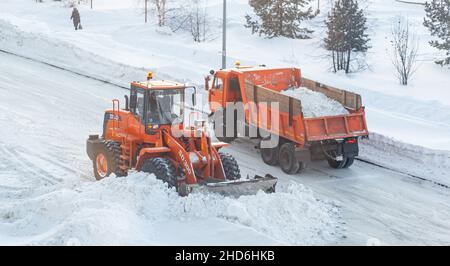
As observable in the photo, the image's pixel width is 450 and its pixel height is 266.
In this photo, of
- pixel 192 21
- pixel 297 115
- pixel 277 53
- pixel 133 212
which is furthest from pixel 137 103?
pixel 192 21

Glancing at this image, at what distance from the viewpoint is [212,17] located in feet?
140

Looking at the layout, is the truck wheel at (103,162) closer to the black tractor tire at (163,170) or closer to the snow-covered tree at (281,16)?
the black tractor tire at (163,170)

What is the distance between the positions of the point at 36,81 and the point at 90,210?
1423 cm

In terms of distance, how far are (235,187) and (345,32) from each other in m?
19.0

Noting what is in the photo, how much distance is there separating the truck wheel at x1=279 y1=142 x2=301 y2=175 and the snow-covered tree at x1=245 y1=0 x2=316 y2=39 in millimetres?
18846

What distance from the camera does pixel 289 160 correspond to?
17141 mm

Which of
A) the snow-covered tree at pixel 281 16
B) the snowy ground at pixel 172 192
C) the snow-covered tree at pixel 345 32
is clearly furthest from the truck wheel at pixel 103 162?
the snow-covered tree at pixel 281 16

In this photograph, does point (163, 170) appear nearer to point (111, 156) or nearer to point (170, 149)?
point (170, 149)

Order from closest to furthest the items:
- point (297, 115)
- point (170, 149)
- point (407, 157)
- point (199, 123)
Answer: point (170, 149) < point (199, 123) < point (297, 115) < point (407, 157)

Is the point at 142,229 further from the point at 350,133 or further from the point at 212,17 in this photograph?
the point at 212,17

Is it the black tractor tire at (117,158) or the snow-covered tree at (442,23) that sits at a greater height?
the snow-covered tree at (442,23)

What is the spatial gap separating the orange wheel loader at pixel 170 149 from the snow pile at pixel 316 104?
365 cm

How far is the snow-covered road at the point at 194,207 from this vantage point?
1179 centimetres

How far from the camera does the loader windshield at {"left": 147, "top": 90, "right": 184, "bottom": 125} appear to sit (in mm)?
14094
